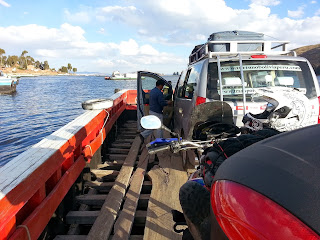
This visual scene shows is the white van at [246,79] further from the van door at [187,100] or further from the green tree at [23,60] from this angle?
the green tree at [23,60]

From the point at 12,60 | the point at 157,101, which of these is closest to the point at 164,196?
the point at 157,101

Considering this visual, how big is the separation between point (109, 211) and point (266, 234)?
281cm

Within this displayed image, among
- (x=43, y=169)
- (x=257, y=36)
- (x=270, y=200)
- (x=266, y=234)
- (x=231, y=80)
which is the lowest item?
(x=43, y=169)

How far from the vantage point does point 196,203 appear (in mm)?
1897

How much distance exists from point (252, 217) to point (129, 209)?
2.79 metres

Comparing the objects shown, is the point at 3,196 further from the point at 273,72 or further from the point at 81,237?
the point at 273,72

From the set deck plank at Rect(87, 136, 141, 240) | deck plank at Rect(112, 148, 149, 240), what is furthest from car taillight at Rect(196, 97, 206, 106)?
Answer: deck plank at Rect(87, 136, 141, 240)

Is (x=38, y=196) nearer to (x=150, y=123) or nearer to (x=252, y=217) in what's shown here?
(x=150, y=123)

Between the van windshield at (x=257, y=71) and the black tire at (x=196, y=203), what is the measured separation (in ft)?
8.88

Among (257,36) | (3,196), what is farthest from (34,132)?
(3,196)

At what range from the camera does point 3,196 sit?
205 centimetres

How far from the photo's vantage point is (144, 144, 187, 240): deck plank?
123 inches

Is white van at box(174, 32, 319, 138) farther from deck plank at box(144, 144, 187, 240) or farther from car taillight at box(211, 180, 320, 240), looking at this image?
car taillight at box(211, 180, 320, 240)

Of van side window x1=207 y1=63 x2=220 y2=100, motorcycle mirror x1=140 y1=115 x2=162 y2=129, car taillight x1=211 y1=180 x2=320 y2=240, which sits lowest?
car taillight x1=211 y1=180 x2=320 y2=240
